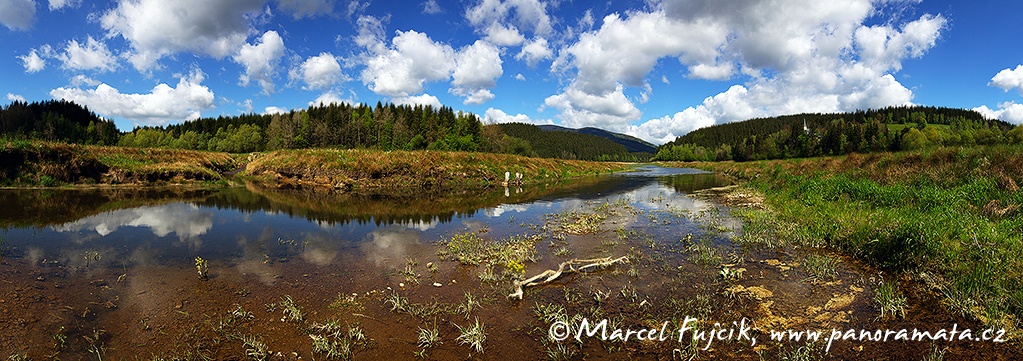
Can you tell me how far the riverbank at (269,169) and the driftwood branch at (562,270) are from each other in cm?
2244

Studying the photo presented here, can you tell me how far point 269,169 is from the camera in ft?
126

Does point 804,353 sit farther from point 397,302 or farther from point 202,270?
point 202,270

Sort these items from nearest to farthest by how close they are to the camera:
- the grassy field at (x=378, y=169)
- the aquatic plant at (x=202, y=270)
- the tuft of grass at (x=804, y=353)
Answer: the tuft of grass at (x=804, y=353) → the aquatic plant at (x=202, y=270) → the grassy field at (x=378, y=169)

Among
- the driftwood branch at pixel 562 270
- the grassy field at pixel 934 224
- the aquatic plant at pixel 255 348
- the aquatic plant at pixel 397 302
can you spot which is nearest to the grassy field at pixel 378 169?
the grassy field at pixel 934 224

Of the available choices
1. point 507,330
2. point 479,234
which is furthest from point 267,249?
point 507,330

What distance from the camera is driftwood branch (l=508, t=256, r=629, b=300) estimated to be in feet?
24.6

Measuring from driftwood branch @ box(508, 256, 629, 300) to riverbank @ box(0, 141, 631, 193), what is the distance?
73.6 ft

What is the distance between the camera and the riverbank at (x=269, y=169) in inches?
953

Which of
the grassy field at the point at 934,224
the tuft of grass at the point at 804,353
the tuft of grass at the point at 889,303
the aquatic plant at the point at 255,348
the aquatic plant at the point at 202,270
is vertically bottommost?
the tuft of grass at the point at 804,353

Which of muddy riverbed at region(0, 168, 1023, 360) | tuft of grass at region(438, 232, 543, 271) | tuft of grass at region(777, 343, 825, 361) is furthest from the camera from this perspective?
tuft of grass at region(438, 232, 543, 271)

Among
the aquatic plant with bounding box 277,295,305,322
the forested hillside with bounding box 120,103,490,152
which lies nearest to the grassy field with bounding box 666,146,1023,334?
the aquatic plant with bounding box 277,295,305,322

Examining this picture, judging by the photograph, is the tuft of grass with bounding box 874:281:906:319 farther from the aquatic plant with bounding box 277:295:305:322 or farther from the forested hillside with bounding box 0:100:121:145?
the forested hillside with bounding box 0:100:121:145

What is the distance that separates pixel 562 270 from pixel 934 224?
10291 mm

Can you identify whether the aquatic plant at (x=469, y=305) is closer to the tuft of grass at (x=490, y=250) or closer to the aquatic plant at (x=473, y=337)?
the aquatic plant at (x=473, y=337)
